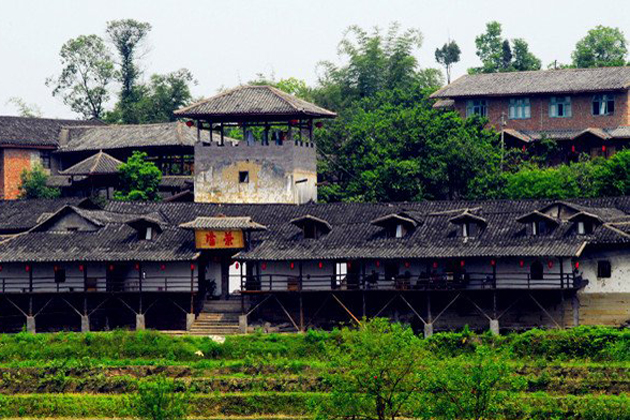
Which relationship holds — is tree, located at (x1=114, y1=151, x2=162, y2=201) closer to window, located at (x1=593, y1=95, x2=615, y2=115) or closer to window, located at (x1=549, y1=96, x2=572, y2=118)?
window, located at (x1=549, y1=96, x2=572, y2=118)

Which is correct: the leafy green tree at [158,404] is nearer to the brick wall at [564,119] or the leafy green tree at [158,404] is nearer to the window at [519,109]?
the brick wall at [564,119]

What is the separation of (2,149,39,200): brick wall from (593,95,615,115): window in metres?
30.0

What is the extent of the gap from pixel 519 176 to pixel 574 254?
18.0m

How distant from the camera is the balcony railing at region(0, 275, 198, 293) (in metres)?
66.2

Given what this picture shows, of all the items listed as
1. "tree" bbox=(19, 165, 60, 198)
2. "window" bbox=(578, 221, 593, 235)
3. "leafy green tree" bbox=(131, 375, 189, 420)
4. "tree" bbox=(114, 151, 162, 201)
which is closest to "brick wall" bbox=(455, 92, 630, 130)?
"tree" bbox=(114, 151, 162, 201)

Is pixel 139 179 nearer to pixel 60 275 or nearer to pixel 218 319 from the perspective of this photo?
pixel 60 275

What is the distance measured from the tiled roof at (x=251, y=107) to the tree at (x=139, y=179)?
7529mm

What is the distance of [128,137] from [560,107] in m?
22.5

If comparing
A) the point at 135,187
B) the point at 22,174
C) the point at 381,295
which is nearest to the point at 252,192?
the point at 135,187

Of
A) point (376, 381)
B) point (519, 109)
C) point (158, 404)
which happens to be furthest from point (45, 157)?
point (376, 381)

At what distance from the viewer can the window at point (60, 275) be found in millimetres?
67250

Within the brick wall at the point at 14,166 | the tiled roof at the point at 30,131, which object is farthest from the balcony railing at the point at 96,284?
the tiled roof at the point at 30,131

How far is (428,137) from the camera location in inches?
3103

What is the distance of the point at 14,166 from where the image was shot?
298 feet
